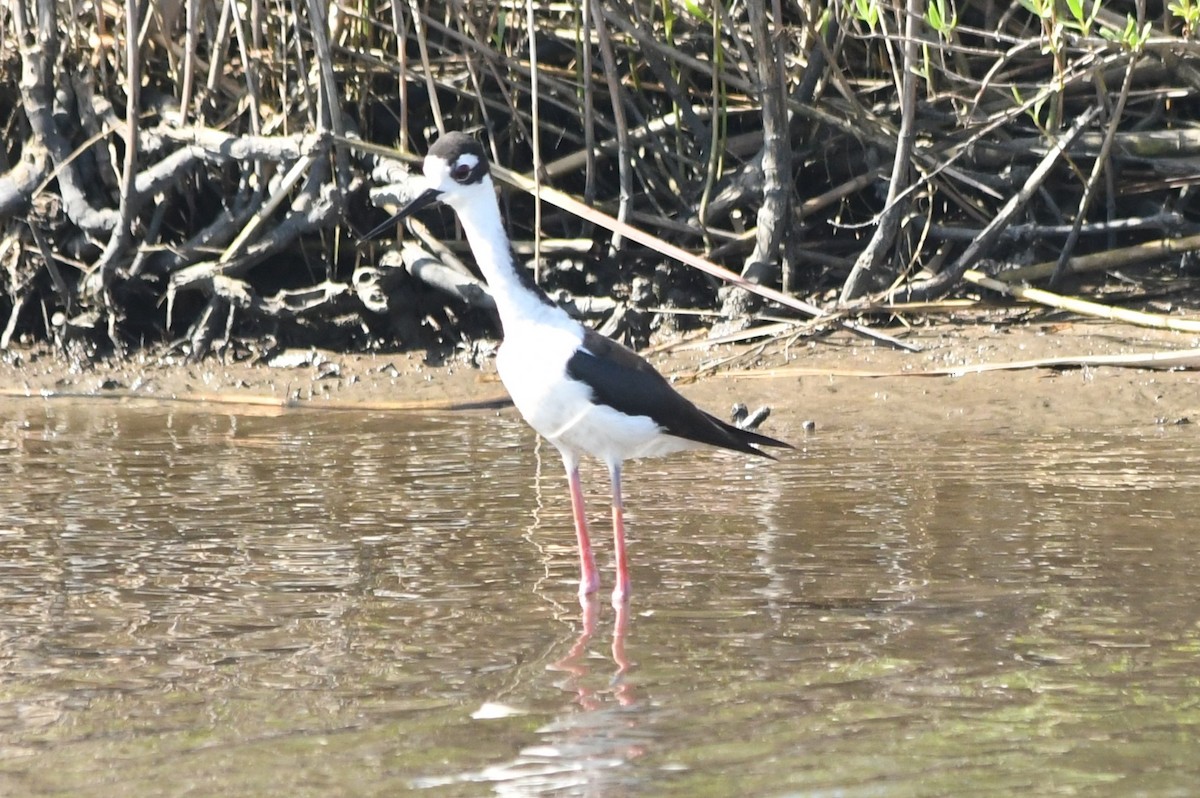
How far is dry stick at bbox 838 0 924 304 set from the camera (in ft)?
20.9

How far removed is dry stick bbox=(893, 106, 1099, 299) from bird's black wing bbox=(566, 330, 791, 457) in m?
2.52

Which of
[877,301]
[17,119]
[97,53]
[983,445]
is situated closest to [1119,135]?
[877,301]

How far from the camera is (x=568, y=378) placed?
14.4 ft

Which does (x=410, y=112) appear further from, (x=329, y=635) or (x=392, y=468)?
(x=329, y=635)

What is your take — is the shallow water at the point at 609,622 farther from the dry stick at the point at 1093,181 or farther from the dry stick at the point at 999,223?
the dry stick at the point at 1093,181

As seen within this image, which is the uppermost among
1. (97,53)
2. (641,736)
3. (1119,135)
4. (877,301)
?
(97,53)

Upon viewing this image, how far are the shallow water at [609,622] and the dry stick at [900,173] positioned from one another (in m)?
1.06

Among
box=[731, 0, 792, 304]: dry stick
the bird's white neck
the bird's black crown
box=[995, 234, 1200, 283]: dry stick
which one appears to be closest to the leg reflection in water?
the bird's white neck

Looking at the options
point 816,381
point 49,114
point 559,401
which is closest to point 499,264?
point 559,401

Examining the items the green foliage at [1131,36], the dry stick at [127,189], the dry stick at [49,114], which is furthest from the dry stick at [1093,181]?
the dry stick at [49,114]

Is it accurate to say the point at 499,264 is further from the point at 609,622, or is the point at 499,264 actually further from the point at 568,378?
the point at 609,622

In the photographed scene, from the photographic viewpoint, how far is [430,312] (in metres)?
7.72

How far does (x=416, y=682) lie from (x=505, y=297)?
1.37 meters

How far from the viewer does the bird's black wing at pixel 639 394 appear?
14.6 feet
